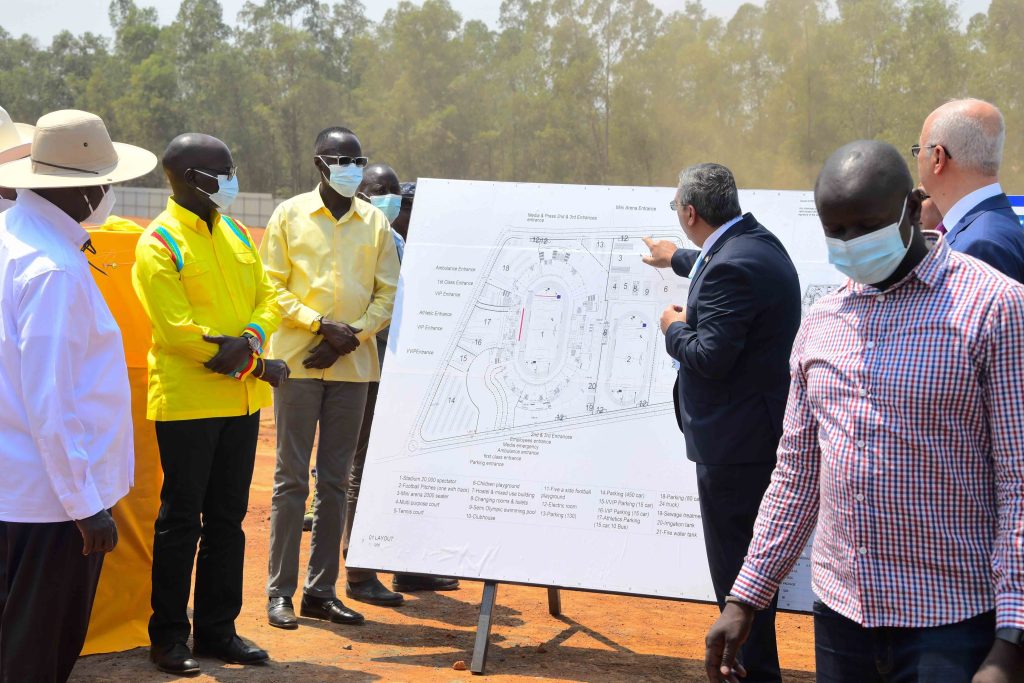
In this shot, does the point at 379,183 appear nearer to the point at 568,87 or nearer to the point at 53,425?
the point at 53,425

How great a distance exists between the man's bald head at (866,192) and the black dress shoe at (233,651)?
3.19 meters

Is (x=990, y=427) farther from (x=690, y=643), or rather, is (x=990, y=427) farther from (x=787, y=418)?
(x=690, y=643)

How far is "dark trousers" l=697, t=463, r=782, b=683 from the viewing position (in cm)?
366

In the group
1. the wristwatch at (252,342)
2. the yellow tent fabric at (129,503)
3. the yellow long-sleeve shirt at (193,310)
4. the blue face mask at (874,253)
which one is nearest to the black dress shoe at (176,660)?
the yellow tent fabric at (129,503)

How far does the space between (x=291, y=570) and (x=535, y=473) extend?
52.2 inches

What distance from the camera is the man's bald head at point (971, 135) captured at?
328cm

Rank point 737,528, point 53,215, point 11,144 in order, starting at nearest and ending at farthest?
point 53,215, point 737,528, point 11,144

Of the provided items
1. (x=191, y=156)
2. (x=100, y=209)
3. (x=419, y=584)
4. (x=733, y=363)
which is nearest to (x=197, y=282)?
(x=191, y=156)

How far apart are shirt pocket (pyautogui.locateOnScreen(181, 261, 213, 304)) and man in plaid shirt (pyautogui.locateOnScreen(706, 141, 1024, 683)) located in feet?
9.13

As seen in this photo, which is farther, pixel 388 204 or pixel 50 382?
pixel 388 204

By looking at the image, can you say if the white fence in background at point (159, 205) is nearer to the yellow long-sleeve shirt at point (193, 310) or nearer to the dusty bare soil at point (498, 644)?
the dusty bare soil at point (498, 644)

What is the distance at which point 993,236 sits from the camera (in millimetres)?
3098

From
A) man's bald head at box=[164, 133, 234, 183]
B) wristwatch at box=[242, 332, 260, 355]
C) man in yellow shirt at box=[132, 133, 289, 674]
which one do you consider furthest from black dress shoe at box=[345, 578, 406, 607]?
man's bald head at box=[164, 133, 234, 183]

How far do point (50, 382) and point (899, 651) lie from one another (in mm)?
2244
